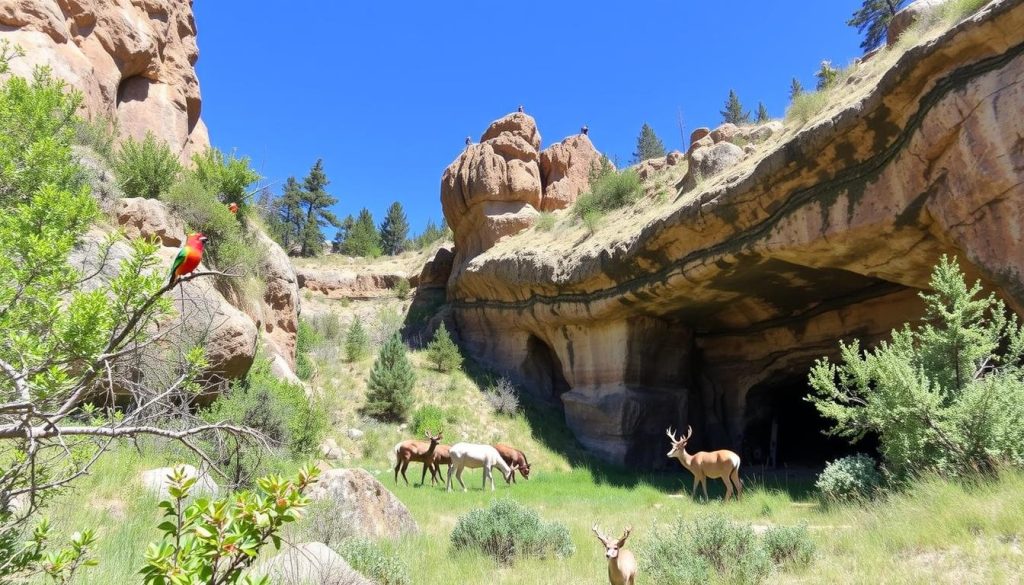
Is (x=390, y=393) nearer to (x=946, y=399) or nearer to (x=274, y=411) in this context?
(x=274, y=411)

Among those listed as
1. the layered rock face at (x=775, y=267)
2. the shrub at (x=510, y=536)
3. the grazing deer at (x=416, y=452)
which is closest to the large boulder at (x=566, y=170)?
the layered rock face at (x=775, y=267)

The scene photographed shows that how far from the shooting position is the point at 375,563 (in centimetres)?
518

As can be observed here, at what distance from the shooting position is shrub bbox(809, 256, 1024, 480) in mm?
6824

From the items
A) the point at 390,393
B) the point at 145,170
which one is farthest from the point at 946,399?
the point at 145,170

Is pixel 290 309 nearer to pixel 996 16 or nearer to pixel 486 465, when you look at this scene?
pixel 486 465

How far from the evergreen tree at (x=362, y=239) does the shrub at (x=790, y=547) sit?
116 feet

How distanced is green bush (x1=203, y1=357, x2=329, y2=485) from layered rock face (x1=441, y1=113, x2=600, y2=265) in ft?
45.7

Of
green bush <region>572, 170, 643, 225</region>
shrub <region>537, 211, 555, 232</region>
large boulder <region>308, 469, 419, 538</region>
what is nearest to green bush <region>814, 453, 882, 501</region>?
large boulder <region>308, 469, 419, 538</region>

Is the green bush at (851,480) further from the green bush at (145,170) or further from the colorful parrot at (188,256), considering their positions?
the green bush at (145,170)

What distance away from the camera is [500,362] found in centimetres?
2311

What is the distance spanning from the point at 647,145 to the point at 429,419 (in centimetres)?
3705

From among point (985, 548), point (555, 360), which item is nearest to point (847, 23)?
point (555, 360)

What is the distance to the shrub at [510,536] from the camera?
21.1 feet

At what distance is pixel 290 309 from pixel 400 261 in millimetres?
20136
